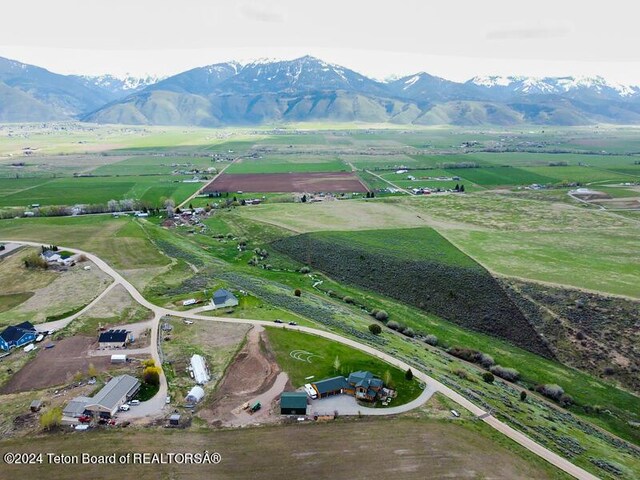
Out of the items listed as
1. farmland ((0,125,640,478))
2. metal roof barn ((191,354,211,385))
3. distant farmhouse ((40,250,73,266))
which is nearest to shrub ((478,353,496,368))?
farmland ((0,125,640,478))

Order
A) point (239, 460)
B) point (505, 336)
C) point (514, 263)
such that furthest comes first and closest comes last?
point (514, 263) → point (505, 336) → point (239, 460)

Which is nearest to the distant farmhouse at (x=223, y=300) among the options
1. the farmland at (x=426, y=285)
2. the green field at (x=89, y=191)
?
the farmland at (x=426, y=285)

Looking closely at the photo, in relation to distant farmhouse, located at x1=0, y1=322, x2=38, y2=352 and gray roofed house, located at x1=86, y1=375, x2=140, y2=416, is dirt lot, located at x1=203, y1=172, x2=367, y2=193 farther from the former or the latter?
gray roofed house, located at x1=86, y1=375, x2=140, y2=416

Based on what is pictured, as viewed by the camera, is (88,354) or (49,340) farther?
(49,340)

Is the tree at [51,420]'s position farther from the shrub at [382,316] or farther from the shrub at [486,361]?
the shrub at [486,361]

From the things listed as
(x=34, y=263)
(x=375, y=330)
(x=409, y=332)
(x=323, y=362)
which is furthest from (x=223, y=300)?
(x=34, y=263)

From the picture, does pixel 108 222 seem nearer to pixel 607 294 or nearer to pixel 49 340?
pixel 49 340

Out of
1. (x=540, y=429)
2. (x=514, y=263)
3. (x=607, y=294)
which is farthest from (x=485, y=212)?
(x=540, y=429)
